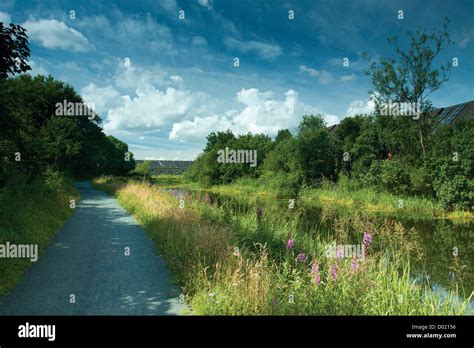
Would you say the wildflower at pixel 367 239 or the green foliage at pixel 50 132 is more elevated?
the green foliage at pixel 50 132

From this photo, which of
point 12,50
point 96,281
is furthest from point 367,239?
point 12,50

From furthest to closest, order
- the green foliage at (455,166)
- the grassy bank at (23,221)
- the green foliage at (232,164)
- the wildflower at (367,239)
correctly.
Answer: the green foliage at (232,164) < the green foliage at (455,166) < the grassy bank at (23,221) < the wildflower at (367,239)

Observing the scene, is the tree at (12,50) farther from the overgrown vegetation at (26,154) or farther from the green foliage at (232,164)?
the green foliage at (232,164)

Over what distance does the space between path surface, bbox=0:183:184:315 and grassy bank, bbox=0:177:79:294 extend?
0.24 metres

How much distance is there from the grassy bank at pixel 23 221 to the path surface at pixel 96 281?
24cm

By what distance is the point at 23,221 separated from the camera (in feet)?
30.3

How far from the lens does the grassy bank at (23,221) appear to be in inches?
243

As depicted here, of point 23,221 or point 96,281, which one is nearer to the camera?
point 96,281

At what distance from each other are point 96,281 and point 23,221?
16.2 feet

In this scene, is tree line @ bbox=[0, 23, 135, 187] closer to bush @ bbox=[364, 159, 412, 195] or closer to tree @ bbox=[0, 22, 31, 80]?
tree @ bbox=[0, 22, 31, 80]
